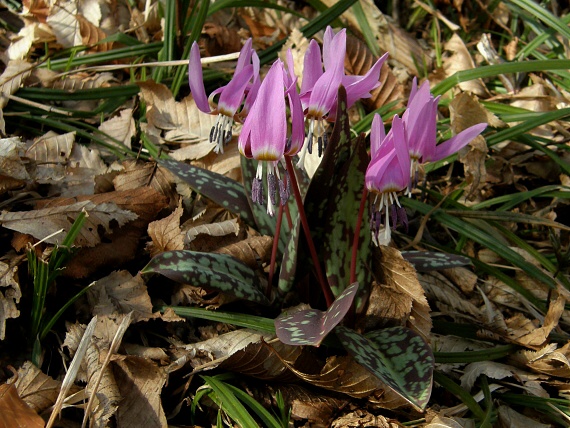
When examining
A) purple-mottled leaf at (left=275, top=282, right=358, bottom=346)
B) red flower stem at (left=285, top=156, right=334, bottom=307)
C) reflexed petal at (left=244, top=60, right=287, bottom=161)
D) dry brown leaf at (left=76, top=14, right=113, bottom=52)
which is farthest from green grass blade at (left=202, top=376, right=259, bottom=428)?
dry brown leaf at (left=76, top=14, right=113, bottom=52)

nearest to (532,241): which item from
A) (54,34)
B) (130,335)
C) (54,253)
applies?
(130,335)

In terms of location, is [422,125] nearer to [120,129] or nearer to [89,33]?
[120,129]

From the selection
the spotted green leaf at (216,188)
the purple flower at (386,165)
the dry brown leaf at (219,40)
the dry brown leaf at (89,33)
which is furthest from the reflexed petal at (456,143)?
the dry brown leaf at (89,33)

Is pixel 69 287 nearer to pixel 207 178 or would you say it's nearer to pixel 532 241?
pixel 207 178

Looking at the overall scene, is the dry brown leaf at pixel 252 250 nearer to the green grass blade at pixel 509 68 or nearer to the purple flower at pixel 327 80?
the purple flower at pixel 327 80

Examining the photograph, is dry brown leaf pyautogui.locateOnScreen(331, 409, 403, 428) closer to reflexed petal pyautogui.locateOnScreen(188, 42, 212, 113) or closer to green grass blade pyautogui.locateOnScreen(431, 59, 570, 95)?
reflexed petal pyautogui.locateOnScreen(188, 42, 212, 113)

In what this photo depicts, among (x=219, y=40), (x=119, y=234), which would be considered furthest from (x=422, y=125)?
(x=219, y=40)
